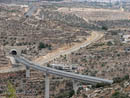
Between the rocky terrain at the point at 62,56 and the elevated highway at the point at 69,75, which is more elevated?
the elevated highway at the point at 69,75

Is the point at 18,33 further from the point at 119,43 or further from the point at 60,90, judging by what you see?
the point at 60,90

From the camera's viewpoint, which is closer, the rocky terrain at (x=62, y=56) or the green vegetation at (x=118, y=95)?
the green vegetation at (x=118, y=95)

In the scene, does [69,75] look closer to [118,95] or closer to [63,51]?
[118,95]

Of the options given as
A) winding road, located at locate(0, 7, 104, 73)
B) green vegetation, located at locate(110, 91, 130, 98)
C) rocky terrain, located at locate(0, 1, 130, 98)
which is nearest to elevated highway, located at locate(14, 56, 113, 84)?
rocky terrain, located at locate(0, 1, 130, 98)

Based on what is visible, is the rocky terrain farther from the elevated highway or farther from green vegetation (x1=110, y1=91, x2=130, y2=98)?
the elevated highway

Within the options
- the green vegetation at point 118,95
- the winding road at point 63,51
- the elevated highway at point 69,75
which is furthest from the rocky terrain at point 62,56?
the winding road at point 63,51

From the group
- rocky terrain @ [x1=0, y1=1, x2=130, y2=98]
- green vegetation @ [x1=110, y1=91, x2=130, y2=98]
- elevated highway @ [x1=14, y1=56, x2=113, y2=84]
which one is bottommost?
rocky terrain @ [x1=0, y1=1, x2=130, y2=98]

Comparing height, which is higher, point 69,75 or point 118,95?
point 118,95

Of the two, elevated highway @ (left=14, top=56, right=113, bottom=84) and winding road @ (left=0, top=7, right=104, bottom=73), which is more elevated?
elevated highway @ (left=14, top=56, right=113, bottom=84)

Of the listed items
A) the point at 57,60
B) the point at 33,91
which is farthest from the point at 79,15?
the point at 33,91

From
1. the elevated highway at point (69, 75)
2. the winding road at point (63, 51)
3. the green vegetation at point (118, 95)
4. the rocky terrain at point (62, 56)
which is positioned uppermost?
the green vegetation at point (118, 95)

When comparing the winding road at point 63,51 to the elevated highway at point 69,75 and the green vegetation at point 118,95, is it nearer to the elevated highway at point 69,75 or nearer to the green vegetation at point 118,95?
the elevated highway at point 69,75

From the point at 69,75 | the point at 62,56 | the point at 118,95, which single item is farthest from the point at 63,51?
the point at 118,95
